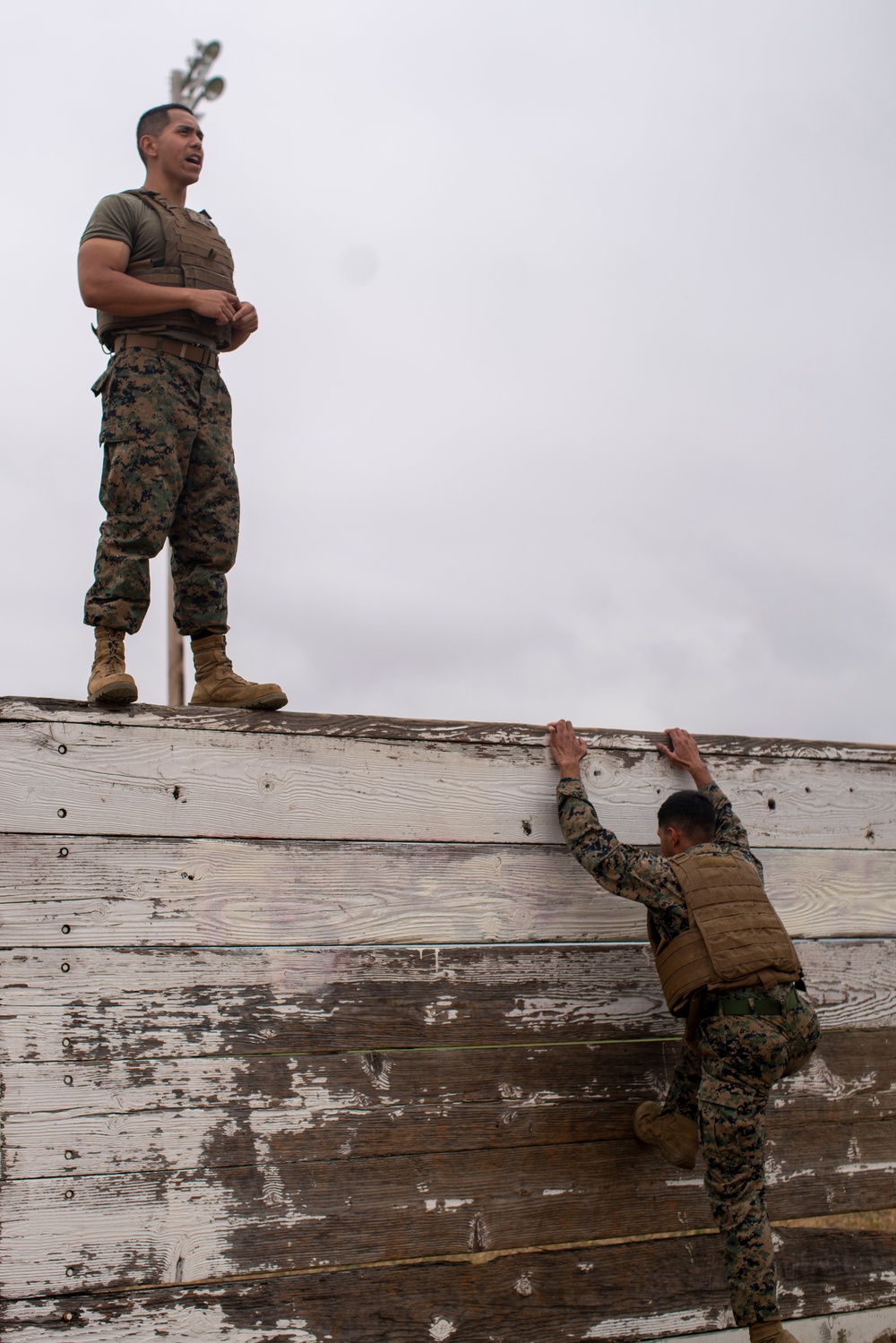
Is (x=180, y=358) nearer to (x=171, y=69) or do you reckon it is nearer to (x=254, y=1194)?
(x=254, y=1194)

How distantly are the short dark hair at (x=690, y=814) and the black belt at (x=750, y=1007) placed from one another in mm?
592

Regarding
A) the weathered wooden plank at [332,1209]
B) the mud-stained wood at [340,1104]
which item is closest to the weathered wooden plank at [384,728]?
the mud-stained wood at [340,1104]

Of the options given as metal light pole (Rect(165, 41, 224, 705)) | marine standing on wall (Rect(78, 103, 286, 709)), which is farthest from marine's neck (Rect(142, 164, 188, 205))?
metal light pole (Rect(165, 41, 224, 705))

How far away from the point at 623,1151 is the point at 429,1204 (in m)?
0.75

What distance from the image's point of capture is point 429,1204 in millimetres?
3545

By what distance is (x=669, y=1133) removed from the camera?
12.2ft

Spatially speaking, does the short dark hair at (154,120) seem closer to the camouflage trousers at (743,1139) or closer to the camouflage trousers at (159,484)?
the camouflage trousers at (159,484)

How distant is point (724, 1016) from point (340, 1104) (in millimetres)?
1239

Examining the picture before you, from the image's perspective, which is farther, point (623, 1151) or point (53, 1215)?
point (623, 1151)

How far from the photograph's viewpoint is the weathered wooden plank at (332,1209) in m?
3.16

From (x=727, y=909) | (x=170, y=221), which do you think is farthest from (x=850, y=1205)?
(x=170, y=221)

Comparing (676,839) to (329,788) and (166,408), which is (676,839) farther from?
(166,408)

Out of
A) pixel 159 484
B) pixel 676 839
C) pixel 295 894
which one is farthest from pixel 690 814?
pixel 159 484

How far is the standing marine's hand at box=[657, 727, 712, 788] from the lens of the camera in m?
4.27
